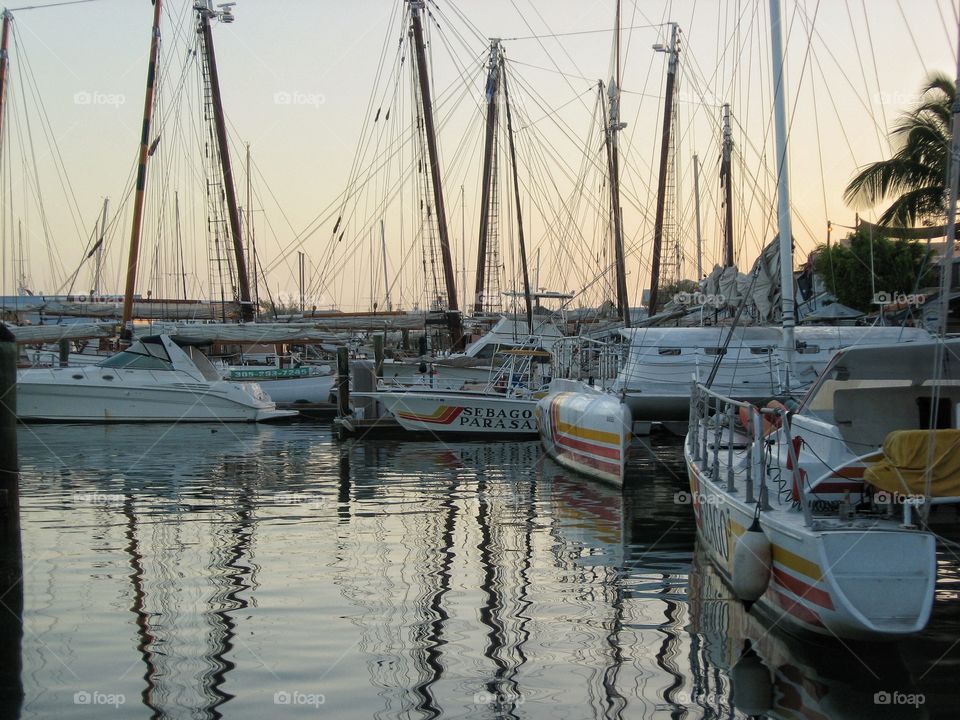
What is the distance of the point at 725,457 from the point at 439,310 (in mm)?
25102

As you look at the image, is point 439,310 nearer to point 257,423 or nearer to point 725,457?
point 257,423

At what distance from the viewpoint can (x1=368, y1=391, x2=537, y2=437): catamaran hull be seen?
87.8 ft

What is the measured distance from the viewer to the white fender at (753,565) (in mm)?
8391

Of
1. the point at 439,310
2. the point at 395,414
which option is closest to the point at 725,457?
the point at 395,414

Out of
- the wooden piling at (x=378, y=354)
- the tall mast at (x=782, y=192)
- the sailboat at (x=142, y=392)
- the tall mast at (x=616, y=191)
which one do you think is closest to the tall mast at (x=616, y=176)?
the tall mast at (x=616, y=191)

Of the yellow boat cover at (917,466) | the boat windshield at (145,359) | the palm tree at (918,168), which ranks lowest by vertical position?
the yellow boat cover at (917,466)

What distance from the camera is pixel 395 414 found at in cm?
2733

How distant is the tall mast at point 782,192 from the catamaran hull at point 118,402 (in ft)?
64.4

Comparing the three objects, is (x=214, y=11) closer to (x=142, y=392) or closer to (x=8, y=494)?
(x=142, y=392)

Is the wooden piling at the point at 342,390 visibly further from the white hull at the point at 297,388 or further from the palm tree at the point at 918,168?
the palm tree at the point at 918,168
